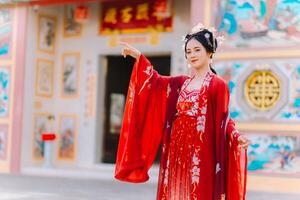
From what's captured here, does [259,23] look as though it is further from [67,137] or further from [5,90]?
[5,90]

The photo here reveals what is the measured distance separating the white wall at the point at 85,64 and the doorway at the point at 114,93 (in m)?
0.27

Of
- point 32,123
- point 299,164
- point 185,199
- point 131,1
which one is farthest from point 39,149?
point 185,199

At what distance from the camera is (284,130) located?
7.76 metres

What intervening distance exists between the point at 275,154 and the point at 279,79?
3.53 feet

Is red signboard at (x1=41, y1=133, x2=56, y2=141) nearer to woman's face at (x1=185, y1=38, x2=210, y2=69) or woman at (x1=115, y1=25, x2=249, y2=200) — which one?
woman at (x1=115, y1=25, x2=249, y2=200)

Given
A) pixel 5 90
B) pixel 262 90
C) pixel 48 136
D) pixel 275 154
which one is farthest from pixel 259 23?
pixel 5 90

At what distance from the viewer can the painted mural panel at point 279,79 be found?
305 inches

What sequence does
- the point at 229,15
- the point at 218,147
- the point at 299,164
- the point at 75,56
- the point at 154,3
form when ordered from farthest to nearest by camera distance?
the point at 75,56 → the point at 154,3 → the point at 229,15 → the point at 299,164 → the point at 218,147

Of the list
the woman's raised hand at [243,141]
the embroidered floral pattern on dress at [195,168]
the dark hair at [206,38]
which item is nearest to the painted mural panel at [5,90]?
the dark hair at [206,38]

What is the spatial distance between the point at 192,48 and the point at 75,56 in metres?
7.42

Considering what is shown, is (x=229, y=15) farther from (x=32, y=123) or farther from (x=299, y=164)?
(x=32, y=123)

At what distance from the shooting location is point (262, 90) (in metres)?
7.99

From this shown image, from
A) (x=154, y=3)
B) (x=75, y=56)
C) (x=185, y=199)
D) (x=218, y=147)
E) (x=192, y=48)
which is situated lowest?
(x=185, y=199)

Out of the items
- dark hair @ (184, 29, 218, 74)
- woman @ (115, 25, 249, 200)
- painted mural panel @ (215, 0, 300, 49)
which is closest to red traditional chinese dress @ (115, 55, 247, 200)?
woman @ (115, 25, 249, 200)
